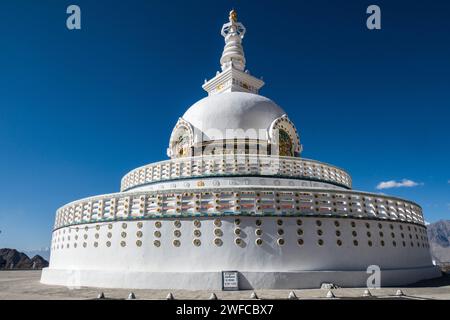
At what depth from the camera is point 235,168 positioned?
17.8m

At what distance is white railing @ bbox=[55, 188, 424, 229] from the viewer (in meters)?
13.6

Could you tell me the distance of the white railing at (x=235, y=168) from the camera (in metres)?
17.8

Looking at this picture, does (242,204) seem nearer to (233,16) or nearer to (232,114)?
(232,114)

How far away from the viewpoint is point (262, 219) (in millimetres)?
13289

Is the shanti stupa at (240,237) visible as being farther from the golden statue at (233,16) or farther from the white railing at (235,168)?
the golden statue at (233,16)

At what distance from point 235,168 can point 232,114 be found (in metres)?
5.24

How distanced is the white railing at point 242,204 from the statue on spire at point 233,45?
16.3 metres

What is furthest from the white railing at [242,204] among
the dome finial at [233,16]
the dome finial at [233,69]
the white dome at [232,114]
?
the dome finial at [233,16]

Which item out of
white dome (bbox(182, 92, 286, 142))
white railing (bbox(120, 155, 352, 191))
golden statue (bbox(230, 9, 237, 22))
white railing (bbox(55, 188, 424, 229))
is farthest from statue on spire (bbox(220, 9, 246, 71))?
white railing (bbox(55, 188, 424, 229))

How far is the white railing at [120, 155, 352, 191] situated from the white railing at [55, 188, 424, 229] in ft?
12.8

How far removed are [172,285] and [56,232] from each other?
362 inches

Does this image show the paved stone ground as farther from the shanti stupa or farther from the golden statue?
the golden statue
